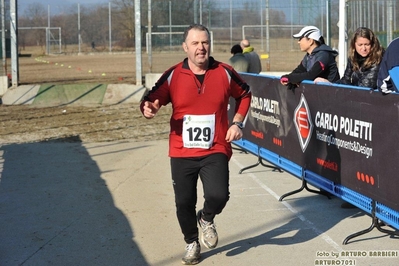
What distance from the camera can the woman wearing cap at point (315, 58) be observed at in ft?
28.6

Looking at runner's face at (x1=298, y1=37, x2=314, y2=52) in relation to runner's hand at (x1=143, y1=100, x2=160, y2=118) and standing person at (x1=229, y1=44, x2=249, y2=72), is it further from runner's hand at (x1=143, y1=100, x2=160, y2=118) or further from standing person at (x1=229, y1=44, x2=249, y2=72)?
standing person at (x1=229, y1=44, x2=249, y2=72)

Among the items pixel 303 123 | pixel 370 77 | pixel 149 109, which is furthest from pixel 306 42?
pixel 149 109

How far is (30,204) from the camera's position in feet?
28.6

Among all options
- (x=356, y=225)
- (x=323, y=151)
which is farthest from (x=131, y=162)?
(x=356, y=225)

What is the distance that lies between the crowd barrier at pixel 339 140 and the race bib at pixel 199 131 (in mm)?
1725

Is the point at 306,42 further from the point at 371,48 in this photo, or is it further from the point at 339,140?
the point at 339,140

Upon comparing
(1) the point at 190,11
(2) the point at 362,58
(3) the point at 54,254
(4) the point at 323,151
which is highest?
(1) the point at 190,11

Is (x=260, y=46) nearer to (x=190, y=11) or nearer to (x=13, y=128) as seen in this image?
(x=190, y=11)

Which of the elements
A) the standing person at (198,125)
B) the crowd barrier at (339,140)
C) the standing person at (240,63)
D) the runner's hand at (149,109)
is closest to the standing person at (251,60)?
the standing person at (240,63)

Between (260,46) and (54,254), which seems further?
(260,46)

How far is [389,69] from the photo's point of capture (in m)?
6.77

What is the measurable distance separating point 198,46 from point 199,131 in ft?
2.36

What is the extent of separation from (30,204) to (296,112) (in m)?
3.51

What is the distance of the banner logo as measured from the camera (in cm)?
863
